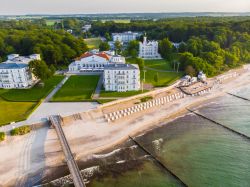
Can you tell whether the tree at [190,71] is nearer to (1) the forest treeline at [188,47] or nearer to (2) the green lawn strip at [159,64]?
(1) the forest treeline at [188,47]

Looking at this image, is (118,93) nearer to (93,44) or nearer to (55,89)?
(55,89)

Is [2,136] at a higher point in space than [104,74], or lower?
lower

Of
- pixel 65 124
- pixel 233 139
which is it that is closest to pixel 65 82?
pixel 65 124

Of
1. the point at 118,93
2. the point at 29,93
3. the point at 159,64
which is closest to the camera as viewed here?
the point at 118,93

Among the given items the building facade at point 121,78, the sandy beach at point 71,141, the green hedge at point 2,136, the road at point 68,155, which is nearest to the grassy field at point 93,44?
the building facade at point 121,78

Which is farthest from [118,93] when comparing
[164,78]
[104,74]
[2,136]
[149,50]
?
[149,50]
